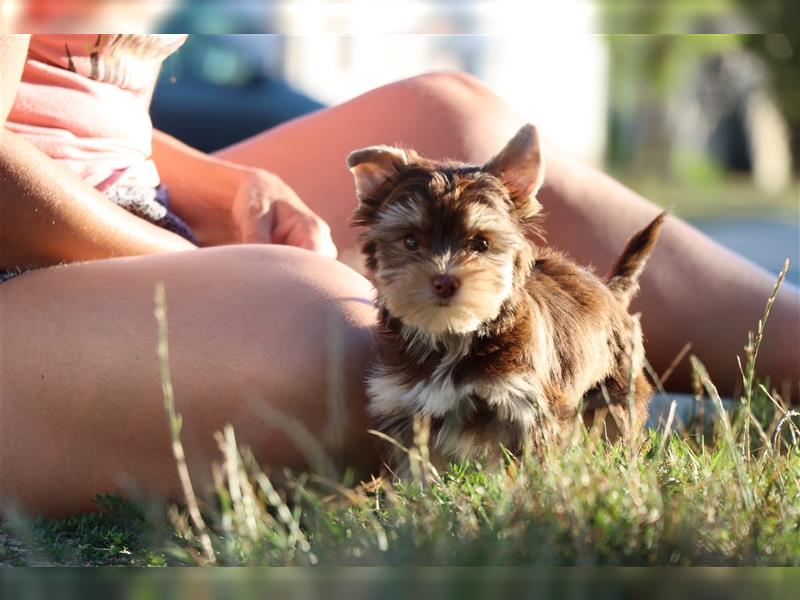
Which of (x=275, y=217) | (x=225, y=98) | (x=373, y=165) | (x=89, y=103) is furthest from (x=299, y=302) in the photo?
(x=225, y=98)

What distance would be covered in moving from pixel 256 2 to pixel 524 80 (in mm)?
3178

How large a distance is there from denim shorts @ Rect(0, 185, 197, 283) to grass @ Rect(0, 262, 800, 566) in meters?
1.24

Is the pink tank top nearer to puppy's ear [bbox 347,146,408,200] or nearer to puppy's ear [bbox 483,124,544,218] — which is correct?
puppy's ear [bbox 347,146,408,200]

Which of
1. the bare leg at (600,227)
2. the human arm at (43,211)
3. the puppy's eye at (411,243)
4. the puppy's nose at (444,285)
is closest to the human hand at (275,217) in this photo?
the bare leg at (600,227)

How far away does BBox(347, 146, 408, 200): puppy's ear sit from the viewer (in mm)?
2809

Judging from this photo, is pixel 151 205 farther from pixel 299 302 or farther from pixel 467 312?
pixel 467 312

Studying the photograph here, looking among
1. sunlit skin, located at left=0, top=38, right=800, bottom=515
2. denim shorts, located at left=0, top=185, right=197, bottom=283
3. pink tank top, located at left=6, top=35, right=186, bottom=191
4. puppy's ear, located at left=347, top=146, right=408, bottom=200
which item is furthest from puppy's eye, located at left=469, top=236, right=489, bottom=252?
denim shorts, located at left=0, top=185, right=197, bottom=283

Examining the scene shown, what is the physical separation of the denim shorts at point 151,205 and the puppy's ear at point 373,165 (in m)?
1.12

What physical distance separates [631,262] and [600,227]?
62 cm

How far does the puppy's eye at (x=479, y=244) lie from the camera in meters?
2.69

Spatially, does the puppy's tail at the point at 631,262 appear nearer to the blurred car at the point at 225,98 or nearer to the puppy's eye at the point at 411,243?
the puppy's eye at the point at 411,243

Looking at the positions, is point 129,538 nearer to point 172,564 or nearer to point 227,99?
point 172,564

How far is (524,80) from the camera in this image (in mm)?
5301

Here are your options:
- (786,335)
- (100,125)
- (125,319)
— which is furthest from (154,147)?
(786,335)
